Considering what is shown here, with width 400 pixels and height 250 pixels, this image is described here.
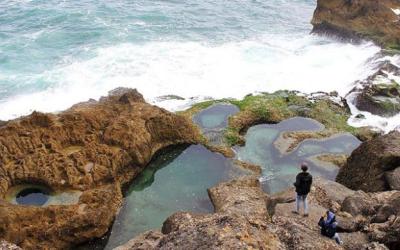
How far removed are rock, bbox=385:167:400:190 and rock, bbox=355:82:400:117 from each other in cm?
1198

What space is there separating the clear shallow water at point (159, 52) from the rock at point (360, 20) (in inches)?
69.7

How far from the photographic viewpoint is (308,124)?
33.8 meters

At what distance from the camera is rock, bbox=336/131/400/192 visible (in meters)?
23.9

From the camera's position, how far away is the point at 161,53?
47.4 metres

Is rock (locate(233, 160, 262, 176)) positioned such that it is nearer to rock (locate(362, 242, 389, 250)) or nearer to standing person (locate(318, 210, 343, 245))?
standing person (locate(318, 210, 343, 245))

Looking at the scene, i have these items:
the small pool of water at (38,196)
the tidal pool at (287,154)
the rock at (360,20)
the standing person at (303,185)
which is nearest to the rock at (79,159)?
the small pool of water at (38,196)

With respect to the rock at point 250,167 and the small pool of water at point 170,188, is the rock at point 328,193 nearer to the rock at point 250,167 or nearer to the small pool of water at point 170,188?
the rock at point 250,167

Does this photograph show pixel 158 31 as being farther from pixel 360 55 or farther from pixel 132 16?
pixel 360 55

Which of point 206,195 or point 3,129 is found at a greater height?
point 3,129

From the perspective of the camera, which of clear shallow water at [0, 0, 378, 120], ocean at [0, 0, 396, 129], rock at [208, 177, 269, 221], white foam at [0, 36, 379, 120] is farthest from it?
clear shallow water at [0, 0, 378, 120]

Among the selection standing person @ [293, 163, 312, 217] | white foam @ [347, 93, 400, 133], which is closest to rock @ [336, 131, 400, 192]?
standing person @ [293, 163, 312, 217]

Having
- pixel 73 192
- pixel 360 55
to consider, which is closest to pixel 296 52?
pixel 360 55

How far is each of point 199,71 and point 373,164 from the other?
865 inches

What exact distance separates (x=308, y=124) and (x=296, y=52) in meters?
17.3
